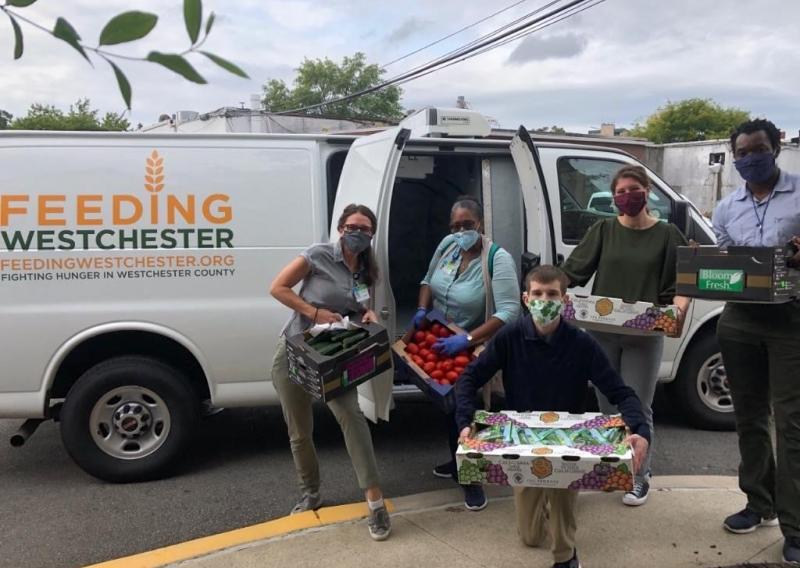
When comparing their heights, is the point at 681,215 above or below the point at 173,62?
below

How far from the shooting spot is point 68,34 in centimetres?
108

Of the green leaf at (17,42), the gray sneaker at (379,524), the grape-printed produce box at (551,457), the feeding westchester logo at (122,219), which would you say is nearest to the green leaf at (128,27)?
the green leaf at (17,42)

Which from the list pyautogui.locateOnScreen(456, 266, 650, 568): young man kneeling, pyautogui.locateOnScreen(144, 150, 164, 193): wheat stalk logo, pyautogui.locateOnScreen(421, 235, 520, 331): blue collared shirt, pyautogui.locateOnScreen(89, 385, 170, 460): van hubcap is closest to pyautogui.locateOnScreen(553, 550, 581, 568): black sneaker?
pyautogui.locateOnScreen(456, 266, 650, 568): young man kneeling

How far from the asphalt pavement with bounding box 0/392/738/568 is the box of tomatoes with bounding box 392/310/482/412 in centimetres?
99

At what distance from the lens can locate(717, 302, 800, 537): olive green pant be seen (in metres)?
3.01

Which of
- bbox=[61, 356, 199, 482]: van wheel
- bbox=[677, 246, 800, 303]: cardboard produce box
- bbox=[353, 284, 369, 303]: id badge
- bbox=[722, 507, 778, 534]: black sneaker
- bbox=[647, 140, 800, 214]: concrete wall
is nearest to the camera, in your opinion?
bbox=[677, 246, 800, 303]: cardboard produce box

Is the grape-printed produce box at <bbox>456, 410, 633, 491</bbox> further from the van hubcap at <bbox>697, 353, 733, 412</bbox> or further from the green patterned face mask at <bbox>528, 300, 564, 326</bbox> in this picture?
the van hubcap at <bbox>697, 353, 733, 412</bbox>

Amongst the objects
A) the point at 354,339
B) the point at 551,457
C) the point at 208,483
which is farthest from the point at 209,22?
the point at 208,483

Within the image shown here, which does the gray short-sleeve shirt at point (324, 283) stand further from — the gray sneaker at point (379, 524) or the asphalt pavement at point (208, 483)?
the asphalt pavement at point (208, 483)

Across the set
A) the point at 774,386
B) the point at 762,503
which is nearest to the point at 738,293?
the point at 774,386

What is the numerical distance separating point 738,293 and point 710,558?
1.27 meters

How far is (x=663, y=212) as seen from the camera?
4957mm

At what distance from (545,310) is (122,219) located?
105 inches

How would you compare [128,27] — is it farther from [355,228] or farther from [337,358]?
[355,228]
